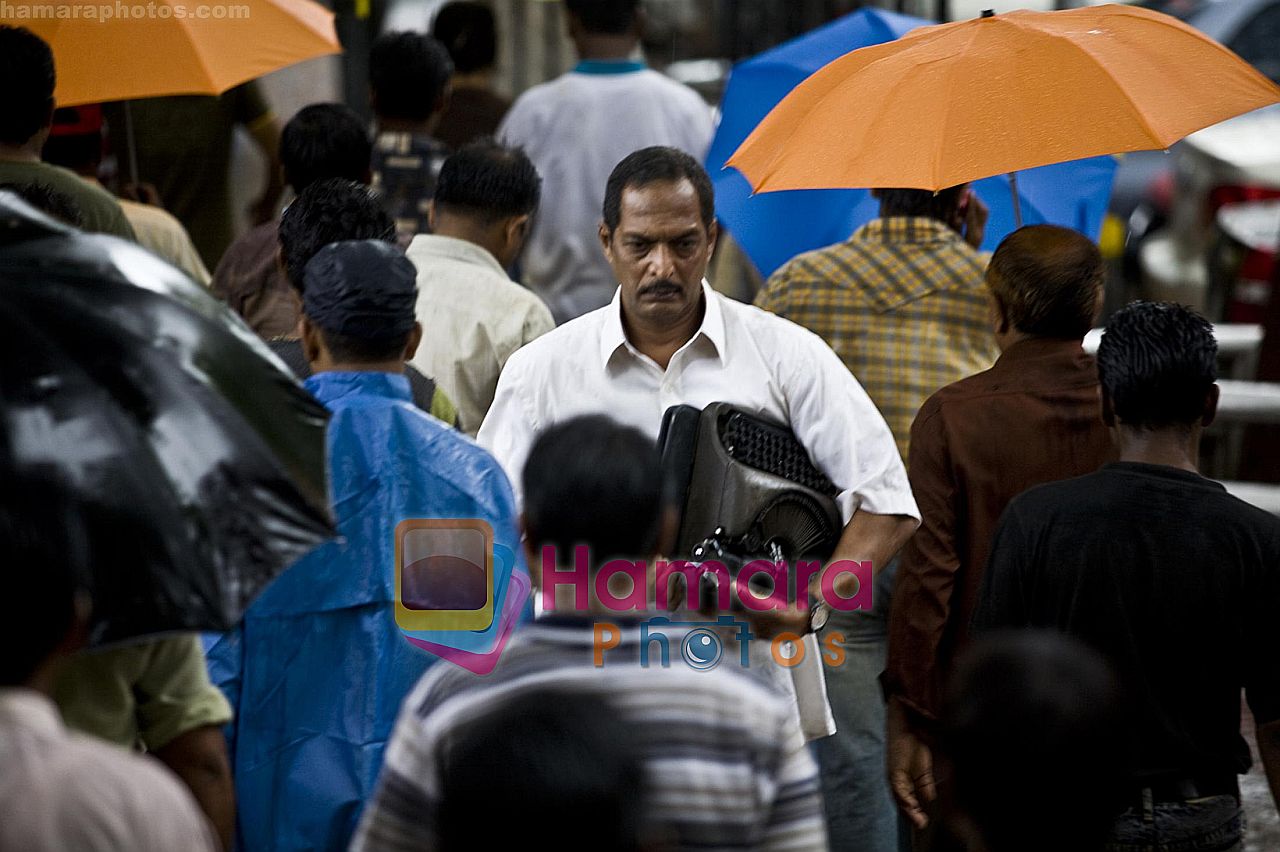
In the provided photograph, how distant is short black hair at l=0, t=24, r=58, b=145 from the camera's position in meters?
5.16

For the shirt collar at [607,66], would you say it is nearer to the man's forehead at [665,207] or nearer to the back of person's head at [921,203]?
the back of person's head at [921,203]

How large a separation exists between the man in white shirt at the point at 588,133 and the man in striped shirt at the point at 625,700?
4311 mm

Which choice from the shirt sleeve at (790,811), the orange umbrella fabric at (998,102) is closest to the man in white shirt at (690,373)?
the orange umbrella fabric at (998,102)

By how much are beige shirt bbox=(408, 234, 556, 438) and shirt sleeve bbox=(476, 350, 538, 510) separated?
765 millimetres

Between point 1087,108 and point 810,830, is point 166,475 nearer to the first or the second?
point 810,830

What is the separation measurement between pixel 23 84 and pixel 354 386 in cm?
205

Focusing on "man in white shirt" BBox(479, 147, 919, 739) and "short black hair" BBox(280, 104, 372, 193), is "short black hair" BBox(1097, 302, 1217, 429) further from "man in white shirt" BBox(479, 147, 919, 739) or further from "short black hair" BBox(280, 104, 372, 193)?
"short black hair" BBox(280, 104, 372, 193)

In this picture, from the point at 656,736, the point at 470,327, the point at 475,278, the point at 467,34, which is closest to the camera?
the point at 656,736

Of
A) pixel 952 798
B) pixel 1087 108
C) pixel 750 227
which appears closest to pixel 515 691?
pixel 952 798

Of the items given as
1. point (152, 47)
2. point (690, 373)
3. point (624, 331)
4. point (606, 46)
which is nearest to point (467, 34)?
point (606, 46)

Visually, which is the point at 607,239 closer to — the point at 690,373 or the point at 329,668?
the point at 690,373

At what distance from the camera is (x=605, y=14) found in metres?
7.20

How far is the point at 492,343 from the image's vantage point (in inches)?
211

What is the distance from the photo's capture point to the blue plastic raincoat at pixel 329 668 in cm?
362
